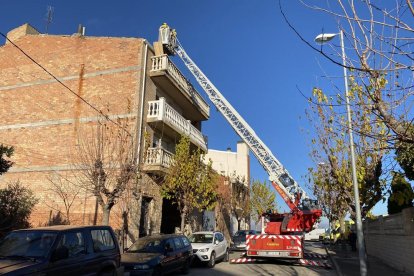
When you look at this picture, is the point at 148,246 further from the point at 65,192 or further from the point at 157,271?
the point at 65,192

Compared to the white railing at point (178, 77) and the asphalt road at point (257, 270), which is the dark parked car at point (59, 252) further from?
the white railing at point (178, 77)

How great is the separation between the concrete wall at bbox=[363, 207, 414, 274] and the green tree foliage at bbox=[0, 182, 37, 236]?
15646 mm

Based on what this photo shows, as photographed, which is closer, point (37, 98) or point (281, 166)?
point (37, 98)

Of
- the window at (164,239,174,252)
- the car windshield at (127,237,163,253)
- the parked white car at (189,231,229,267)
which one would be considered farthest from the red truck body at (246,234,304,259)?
the car windshield at (127,237,163,253)

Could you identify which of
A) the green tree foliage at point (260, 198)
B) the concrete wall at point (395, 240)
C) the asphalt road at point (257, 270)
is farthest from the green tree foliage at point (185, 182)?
the green tree foliage at point (260, 198)

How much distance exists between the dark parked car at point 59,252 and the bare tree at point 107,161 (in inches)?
225

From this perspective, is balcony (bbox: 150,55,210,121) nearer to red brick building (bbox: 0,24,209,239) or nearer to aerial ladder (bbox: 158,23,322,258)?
red brick building (bbox: 0,24,209,239)

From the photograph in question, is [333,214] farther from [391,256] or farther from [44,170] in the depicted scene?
[44,170]

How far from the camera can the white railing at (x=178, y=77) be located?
71.6 feet

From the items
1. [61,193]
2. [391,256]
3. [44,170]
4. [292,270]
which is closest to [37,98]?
[44,170]

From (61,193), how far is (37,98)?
21.4ft

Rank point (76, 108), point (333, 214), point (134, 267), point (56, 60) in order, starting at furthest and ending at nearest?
point (333, 214) < point (56, 60) < point (76, 108) < point (134, 267)

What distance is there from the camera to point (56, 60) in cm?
2322

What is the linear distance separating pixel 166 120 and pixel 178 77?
3.97m
